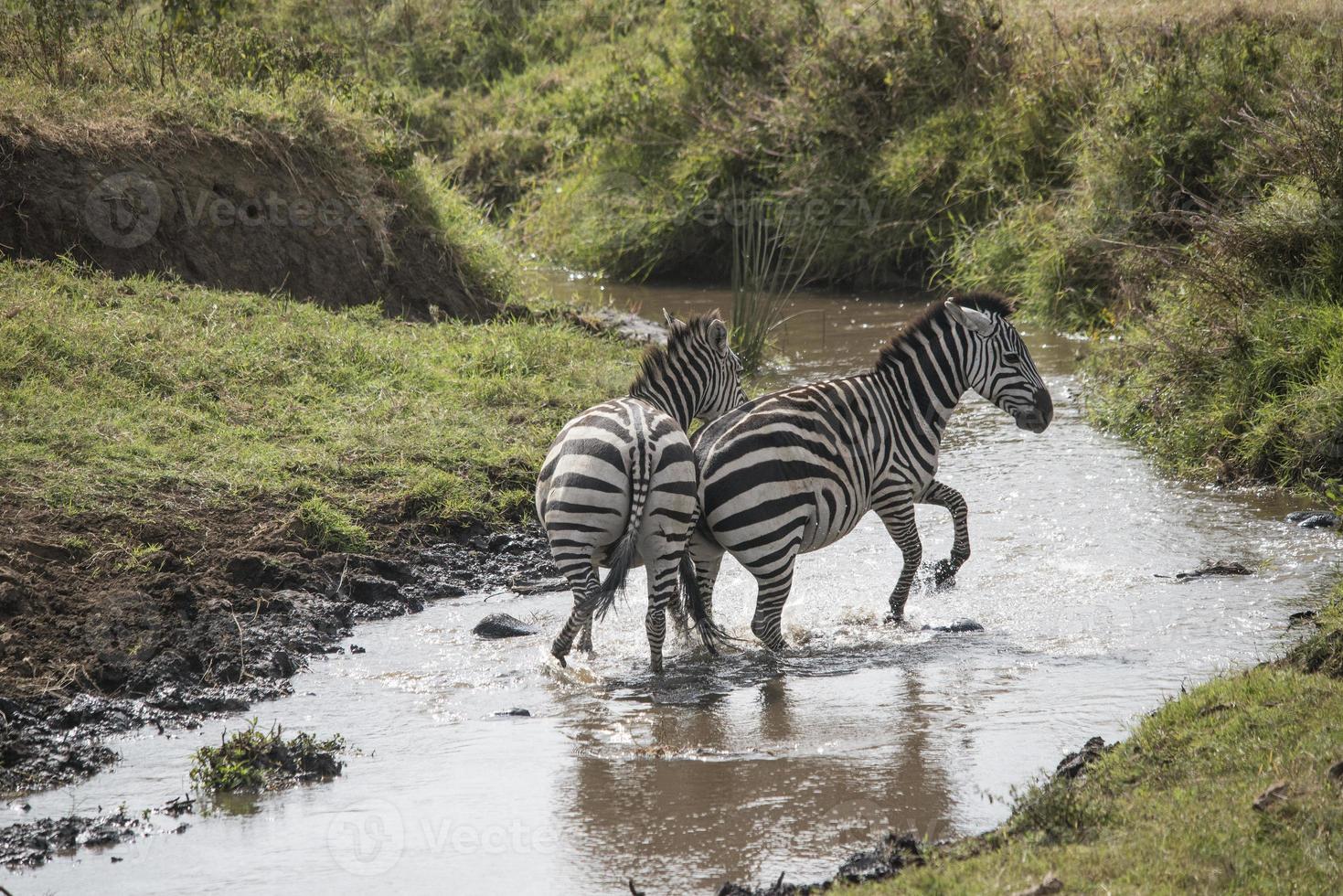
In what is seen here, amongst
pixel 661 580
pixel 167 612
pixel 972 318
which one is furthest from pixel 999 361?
pixel 167 612

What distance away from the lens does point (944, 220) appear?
54.5ft

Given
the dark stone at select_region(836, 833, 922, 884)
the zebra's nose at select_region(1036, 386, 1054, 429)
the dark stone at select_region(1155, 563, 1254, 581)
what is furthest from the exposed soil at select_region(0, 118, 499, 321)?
the dark stone at select_region(836, 833, 922, 884)

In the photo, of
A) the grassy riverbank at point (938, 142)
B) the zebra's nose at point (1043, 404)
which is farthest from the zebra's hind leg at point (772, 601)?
the grassy riverbank at point (938, 142)

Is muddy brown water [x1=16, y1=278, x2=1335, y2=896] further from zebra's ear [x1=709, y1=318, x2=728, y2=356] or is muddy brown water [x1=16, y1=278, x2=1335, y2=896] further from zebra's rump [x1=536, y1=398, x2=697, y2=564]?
zebra's ear [x1=709, y1=318, x2=728, y2=356]

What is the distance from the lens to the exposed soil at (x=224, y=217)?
35.1 feet

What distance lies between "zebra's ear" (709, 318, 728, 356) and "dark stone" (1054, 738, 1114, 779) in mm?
3492

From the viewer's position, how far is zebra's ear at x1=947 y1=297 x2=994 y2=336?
7.68 m

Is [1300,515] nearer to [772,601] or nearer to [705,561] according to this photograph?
[772,601]

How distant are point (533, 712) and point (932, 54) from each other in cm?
1384

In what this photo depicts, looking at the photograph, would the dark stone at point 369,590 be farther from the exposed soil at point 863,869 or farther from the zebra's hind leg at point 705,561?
the exposed soil at point 863,869

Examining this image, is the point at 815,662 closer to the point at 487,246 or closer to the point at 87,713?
the point at 87,713

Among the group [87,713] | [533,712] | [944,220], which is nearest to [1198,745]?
[533,712]

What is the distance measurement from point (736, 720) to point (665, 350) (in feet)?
8.75

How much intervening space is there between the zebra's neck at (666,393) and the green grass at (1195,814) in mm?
3449
